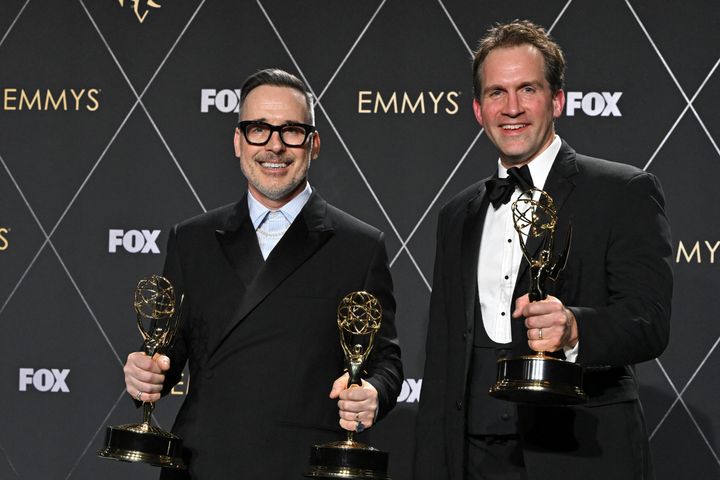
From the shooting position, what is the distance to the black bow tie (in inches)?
94.1

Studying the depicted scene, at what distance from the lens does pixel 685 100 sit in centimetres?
353

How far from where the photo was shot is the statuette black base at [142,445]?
2.31m

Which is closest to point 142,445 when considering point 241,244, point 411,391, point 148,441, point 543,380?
point 148,441

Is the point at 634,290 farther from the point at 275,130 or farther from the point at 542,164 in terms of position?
the point at 275,130

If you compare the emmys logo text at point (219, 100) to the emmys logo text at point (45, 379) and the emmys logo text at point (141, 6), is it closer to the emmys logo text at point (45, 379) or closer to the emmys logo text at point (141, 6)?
the emmys logo text at point (141, 6)

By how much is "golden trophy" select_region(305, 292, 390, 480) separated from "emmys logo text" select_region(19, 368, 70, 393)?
69.3 inches

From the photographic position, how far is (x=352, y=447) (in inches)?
89.7

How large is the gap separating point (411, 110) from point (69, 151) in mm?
1312

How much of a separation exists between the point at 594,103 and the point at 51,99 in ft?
6.65

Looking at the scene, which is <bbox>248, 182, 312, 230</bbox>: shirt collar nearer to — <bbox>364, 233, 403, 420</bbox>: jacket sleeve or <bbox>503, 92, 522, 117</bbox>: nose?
<bbox>364, 233, 403, 420</bbox>: jacket sleeve

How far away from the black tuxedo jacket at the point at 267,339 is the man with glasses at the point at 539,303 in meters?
0.21

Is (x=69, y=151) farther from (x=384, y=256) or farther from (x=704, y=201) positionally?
(x=704, y=201)

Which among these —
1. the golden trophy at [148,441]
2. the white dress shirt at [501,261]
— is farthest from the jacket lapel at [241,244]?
the white dress shirt at [501,261]

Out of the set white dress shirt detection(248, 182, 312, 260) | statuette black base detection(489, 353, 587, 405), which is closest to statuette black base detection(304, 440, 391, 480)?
statuette black base detection(489, 353, 587, 405)
